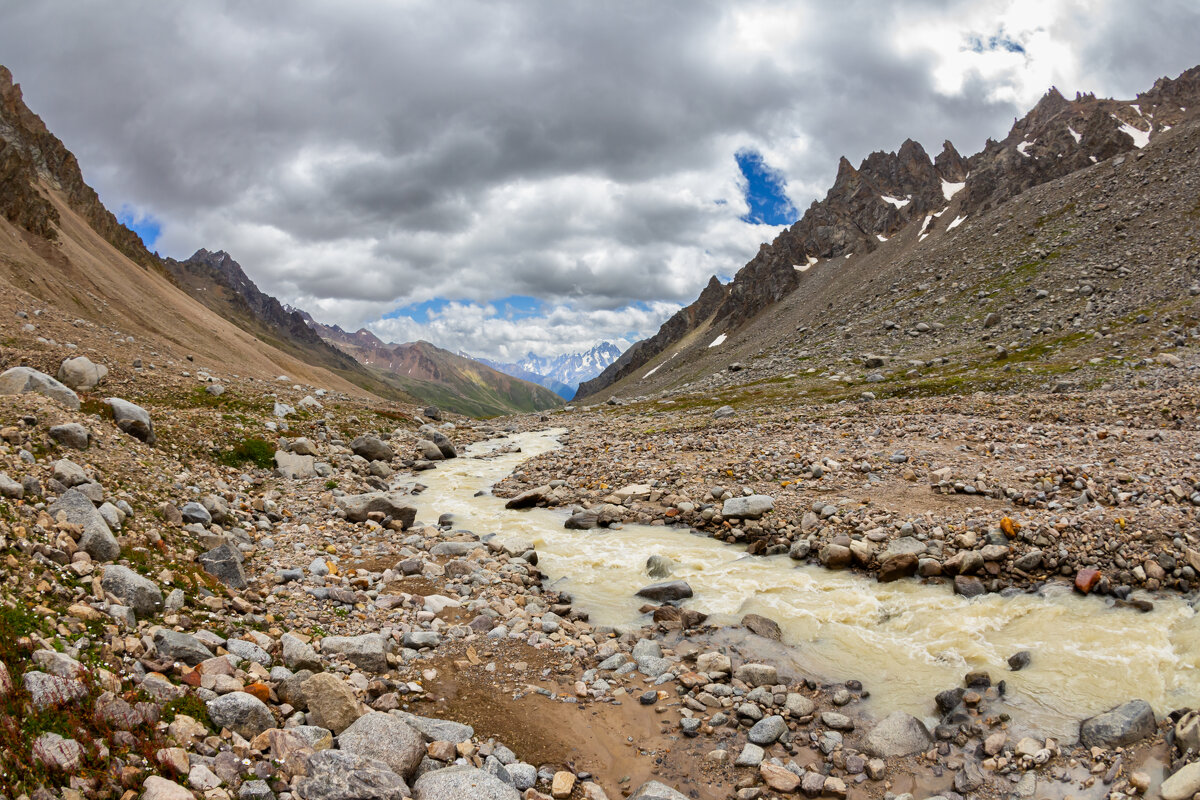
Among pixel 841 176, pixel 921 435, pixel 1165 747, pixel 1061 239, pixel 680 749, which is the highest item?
pixel 841 176

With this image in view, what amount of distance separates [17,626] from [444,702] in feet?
19.1

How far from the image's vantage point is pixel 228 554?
42.8 ft

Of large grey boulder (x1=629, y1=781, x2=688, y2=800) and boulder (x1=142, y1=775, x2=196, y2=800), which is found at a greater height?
boulder (x1=142, y1=775, x2=196, y2=800)

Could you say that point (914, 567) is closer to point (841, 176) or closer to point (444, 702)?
point (444, 702)

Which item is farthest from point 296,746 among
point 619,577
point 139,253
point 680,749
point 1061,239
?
point 139,253

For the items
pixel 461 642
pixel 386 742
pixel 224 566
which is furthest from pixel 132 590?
pixel 461 642

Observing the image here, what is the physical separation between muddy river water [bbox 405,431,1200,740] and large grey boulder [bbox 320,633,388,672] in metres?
5.46

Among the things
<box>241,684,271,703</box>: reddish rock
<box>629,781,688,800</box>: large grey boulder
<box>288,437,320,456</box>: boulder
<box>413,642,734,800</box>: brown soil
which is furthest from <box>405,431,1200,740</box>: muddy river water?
<box>288,437,320,456</box>: boulder

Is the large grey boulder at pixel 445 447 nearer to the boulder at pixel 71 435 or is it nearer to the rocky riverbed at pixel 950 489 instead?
the rocky riverbed at pixel 950 489

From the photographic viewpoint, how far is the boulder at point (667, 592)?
1534 centimetres

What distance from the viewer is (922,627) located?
1332 centimetres

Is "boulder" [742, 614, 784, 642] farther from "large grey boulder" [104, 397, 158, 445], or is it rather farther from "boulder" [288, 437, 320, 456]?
"boulder" [288, 437, 320, 456]

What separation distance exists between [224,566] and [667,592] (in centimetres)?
1047

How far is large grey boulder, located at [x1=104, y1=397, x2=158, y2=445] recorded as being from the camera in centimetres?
1927
